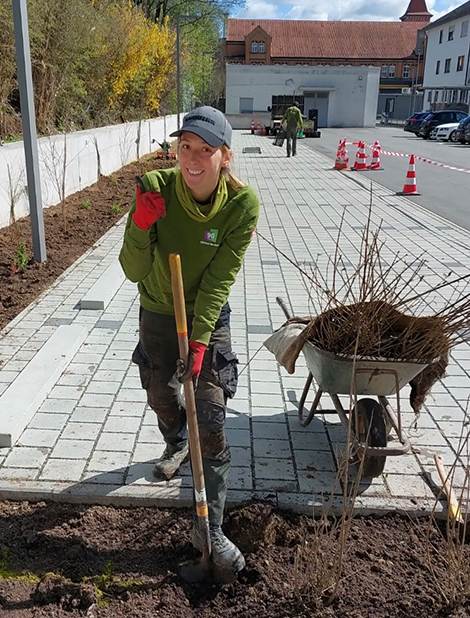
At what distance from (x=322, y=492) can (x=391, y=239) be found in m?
6.79

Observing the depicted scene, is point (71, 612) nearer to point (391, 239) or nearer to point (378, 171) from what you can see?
point (391, 239)

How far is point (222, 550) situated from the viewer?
2484 millimetres

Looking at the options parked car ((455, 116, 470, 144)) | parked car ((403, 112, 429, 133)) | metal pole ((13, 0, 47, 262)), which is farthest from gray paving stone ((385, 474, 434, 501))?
parked car ((403, 112, 429, 133))

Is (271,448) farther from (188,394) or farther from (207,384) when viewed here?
(188,394)

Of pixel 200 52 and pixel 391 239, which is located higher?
→ pixel 200 52

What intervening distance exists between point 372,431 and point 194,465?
117cm

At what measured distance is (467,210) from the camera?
480 inches

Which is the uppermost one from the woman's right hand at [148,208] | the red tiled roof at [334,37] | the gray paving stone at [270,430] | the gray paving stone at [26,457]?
the red tiled roof at [334,37]

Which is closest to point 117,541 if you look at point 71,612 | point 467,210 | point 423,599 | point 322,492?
point 71,612

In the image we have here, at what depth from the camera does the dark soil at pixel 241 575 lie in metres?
2.33

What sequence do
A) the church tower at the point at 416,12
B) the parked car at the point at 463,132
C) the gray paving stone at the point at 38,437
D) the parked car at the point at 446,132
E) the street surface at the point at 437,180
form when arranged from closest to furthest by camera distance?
the gray paving stone at the point at 38,437 < the street surface at the point at 437,180 < the parked car at the point at 463,132 < the parked car at the point at 446,132 < the church tower at the point at 416,12

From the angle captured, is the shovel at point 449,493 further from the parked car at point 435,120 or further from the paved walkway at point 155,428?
the parked car at point 435,120

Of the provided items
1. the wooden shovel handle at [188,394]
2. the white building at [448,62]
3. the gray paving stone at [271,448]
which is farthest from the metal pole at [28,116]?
the white building at [448,62]

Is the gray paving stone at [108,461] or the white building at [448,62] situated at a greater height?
the white building at [448,62]
